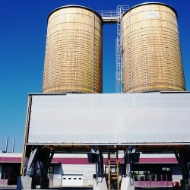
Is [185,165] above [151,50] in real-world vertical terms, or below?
below

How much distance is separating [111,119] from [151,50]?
27.8 feet

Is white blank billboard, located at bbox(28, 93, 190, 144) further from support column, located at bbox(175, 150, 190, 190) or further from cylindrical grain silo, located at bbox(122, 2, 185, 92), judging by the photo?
support column, located at bbox(175, 150, 190, 190)

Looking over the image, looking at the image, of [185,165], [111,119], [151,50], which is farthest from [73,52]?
[185,165]

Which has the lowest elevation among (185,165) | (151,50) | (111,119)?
(185,165)

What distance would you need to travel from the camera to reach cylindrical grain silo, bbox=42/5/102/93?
28203 millimetres

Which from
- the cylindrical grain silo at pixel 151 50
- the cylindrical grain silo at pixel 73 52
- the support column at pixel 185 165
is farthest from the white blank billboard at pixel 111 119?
the support column at pixel 185 165

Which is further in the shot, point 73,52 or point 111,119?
point 73,52

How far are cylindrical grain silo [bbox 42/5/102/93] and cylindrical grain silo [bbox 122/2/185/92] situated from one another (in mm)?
3299

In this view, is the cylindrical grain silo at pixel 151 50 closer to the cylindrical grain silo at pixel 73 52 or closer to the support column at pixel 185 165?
the cylindrical grain silo at pixel 73 52

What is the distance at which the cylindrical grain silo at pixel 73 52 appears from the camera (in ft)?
92.5

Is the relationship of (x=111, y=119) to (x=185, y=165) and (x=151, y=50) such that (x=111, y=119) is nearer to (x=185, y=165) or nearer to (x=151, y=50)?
(x=151, y=50)

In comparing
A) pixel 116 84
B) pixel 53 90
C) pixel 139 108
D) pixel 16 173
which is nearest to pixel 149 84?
pixel 139 108

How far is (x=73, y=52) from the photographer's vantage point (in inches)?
1139

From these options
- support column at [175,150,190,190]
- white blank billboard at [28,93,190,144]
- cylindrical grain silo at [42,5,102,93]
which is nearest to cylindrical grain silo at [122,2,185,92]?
white blank billboard at [28,93,190,144]
